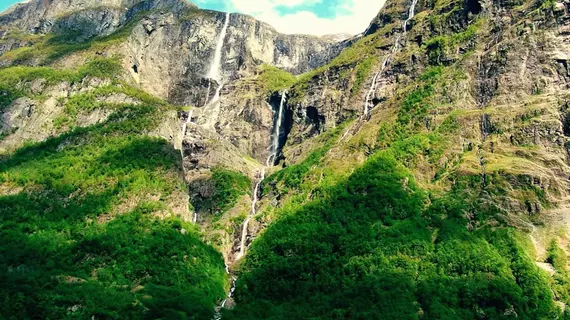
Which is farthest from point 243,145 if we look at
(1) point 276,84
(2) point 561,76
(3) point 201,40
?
(2) point 561,76

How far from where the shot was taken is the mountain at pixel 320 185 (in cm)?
8381

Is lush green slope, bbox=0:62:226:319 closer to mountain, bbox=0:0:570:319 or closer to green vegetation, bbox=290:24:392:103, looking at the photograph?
mountain, bbox=0:0:570:319

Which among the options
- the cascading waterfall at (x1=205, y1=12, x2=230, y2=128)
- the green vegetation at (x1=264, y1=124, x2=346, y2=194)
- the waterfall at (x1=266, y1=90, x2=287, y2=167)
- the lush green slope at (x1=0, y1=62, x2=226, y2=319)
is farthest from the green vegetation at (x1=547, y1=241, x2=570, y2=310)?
the cascading waterfall at (x1=205, y1=12, x2=230, y2=128)

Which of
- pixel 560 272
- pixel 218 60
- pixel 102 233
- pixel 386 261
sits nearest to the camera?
pixel 560 272

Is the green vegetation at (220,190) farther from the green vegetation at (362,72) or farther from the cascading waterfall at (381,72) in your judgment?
the green vegetation at (362,72)

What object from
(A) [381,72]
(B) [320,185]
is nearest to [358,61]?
(A) [381,72]

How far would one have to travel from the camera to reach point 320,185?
4304 inches

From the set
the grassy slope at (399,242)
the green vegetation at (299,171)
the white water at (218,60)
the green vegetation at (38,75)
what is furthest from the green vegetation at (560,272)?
the white water at (218,60)

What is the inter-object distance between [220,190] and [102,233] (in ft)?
98.2

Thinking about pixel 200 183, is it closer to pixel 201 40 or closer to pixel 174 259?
pixel 174 259

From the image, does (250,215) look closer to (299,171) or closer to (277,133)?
(299,171)

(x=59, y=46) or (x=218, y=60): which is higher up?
(x=218, y=60)

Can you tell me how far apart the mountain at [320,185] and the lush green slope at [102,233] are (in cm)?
35

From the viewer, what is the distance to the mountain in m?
83.8
